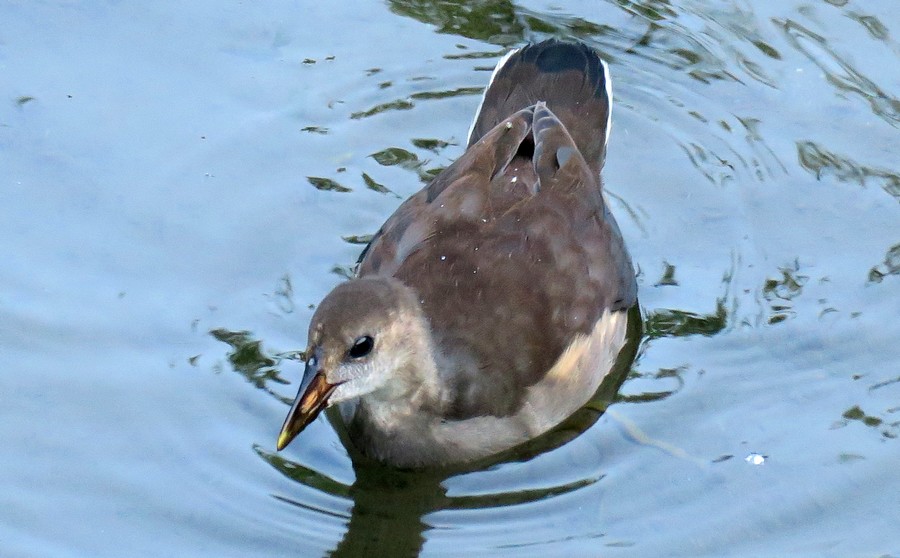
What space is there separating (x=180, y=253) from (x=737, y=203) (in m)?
3.24

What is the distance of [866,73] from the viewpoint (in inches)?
391

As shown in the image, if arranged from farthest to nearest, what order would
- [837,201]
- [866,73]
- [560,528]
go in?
[866,73], [837,201], [560,528]

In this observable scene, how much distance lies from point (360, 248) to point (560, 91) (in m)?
1.47

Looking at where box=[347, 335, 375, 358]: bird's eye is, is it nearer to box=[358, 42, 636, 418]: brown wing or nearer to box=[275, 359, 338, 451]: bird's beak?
box=[275, 359, 338, 451]: bird's beak

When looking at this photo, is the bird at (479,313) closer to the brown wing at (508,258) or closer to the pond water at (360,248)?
the brown wing at (508,258)

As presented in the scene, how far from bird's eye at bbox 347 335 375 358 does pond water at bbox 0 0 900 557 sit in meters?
0.71

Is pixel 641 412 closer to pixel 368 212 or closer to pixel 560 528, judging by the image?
pixel 560 528

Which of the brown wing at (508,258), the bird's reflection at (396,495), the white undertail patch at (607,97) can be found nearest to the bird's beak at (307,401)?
the bird's reflection at (396,495)

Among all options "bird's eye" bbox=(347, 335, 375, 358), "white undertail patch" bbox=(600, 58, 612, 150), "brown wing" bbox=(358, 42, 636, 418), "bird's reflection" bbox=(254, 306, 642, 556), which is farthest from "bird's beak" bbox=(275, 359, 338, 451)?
"white undertail patch" bbox=(600, 58, 612, 150)

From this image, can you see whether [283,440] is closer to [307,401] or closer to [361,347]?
[307,401]

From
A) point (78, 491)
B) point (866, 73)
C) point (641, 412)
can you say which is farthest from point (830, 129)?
point (78, 491)

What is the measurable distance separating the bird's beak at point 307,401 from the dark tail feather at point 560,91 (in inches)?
92.3

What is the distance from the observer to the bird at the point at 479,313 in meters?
7.15

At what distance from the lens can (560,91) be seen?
29.6 ft
